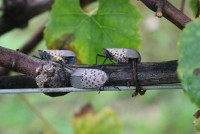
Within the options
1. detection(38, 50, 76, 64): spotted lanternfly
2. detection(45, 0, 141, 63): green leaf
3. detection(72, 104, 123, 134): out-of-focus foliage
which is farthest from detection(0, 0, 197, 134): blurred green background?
detection(38, 50, 76, 64): spotted lanternfly

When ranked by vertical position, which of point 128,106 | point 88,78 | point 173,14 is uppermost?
point 173,14

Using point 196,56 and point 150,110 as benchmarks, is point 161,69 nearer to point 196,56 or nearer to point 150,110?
point 196,56

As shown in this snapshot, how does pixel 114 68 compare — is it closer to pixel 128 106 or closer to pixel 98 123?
pixel 98 123

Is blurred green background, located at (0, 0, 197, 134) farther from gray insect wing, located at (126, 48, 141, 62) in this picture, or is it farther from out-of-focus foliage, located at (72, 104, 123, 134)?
gray insect wing, located at (126, 48, 141, 62)

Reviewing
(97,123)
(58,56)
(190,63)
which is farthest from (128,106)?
(190,63)

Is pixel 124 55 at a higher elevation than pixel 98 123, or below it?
higher

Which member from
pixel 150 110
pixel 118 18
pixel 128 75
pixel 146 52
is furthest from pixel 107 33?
pixel 146 52

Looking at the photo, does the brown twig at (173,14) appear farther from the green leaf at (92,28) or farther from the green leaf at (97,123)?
the green leaf at (97,123)
